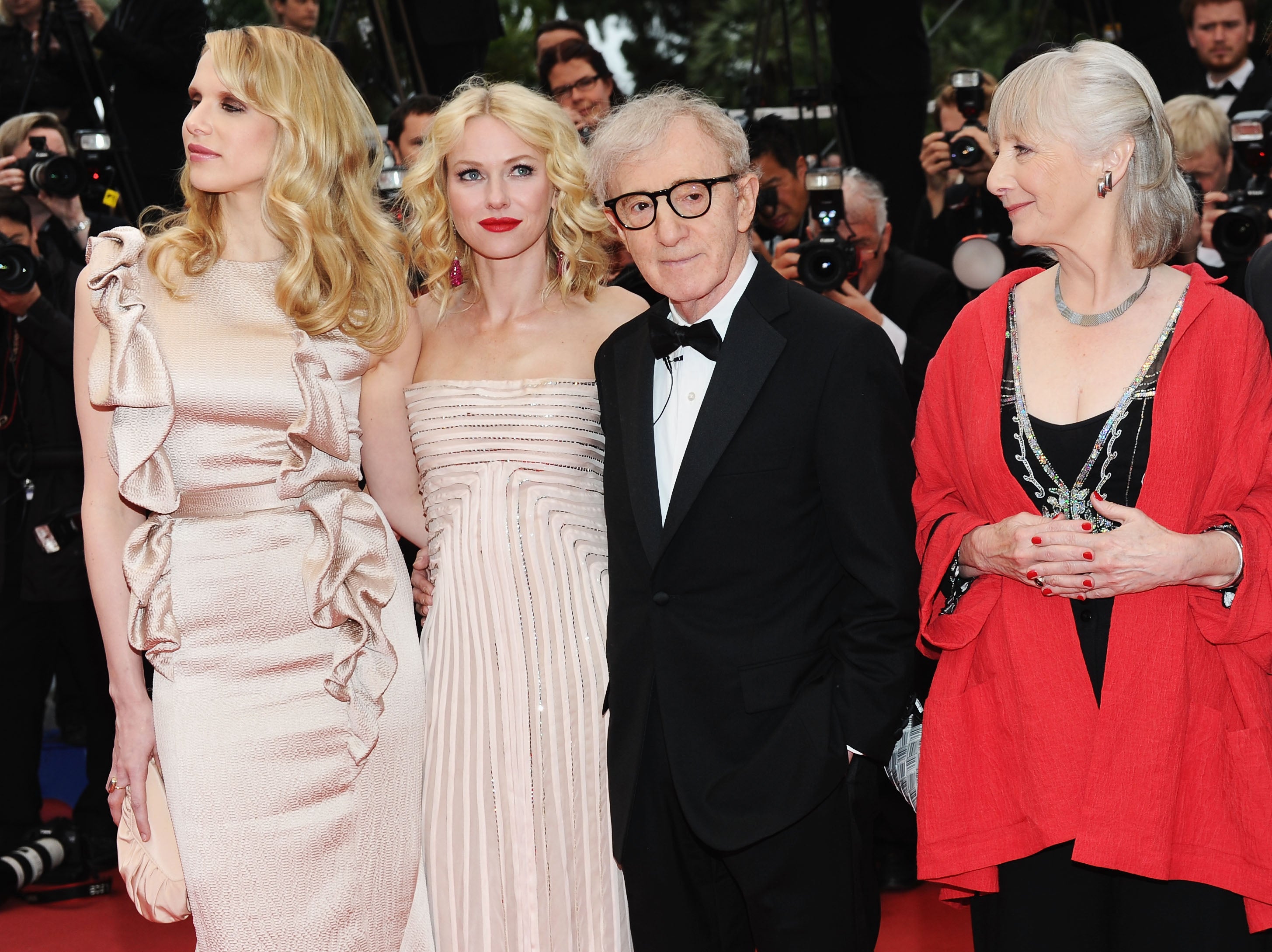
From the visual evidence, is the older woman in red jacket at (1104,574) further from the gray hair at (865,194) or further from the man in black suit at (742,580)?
the gray hair at (865,194)

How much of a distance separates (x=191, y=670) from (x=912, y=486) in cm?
130

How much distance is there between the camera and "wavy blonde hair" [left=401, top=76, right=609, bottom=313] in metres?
2.77

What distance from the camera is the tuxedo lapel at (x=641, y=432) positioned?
2.36 metres

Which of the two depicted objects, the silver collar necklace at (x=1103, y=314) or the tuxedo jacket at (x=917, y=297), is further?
the tuxedo jacket at (x=917, y=297)

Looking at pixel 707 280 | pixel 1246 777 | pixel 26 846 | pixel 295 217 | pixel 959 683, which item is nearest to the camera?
pixel 1246 777

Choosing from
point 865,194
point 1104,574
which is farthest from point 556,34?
point 1104,574

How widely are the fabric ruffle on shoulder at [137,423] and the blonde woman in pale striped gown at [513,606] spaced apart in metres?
0.50

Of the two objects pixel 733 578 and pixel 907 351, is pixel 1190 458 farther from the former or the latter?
pixel 907 351

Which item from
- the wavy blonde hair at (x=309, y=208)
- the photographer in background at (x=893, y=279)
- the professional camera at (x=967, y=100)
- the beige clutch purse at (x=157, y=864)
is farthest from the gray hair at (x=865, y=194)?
the beige clutch purse at (x=157, y=864)

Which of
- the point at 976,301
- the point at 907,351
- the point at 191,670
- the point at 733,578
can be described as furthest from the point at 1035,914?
the point at 907,351

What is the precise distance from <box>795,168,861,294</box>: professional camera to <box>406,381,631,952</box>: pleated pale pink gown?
1.34 metres

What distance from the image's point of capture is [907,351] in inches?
168

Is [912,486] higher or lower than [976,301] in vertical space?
lower

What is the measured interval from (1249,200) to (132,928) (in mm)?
3723
